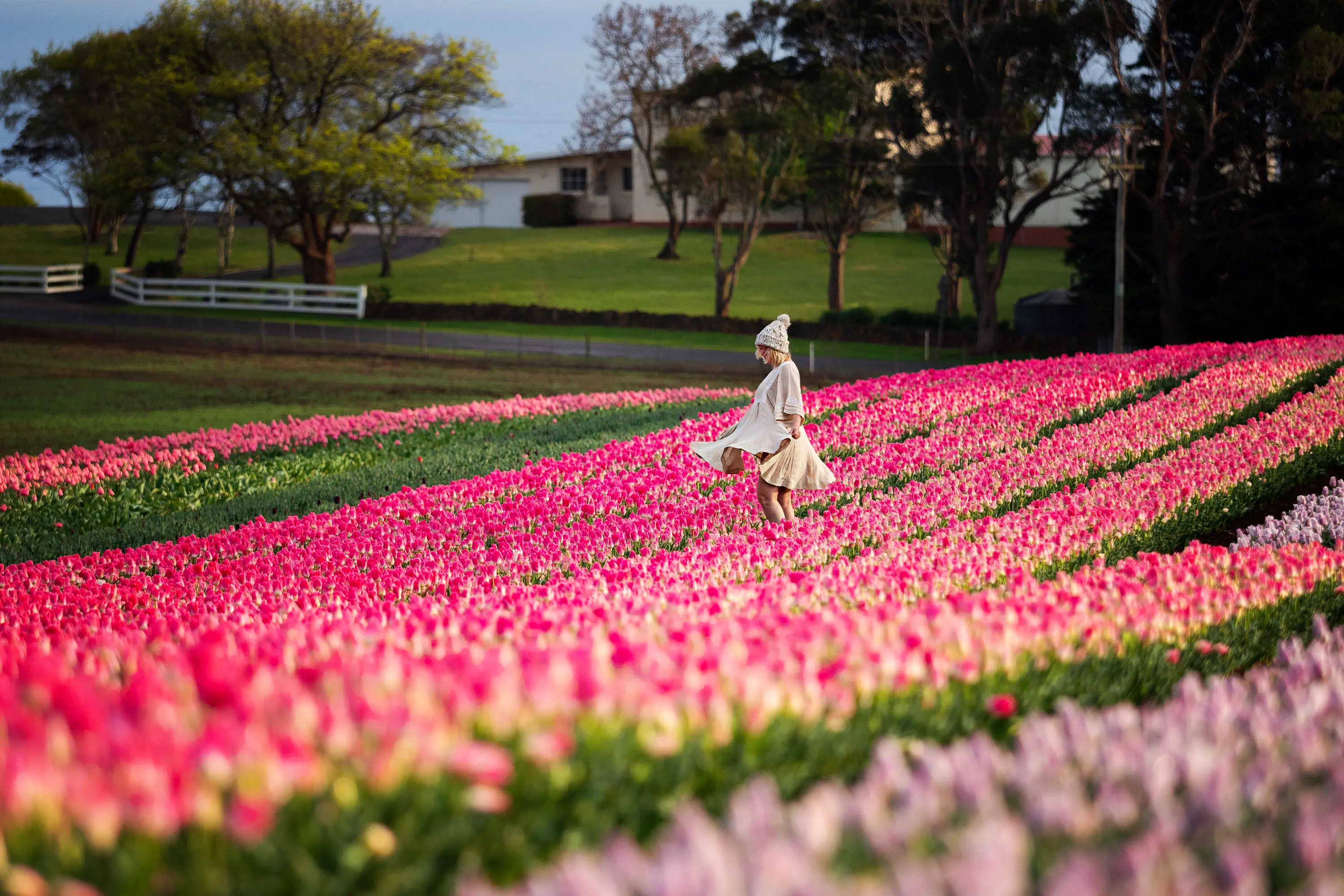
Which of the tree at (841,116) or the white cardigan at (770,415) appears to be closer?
the white cardigan at (770,415)

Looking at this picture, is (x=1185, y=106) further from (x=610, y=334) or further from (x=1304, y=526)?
(x=1304, y=526)

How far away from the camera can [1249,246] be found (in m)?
36.0

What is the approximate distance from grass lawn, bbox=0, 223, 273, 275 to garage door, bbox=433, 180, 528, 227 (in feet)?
46.4

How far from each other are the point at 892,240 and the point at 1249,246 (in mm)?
42402

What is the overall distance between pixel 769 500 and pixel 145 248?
7488 centimetres

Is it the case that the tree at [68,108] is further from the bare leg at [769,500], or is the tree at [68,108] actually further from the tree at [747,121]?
the bare leg at [769,500]

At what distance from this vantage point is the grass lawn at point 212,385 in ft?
65.8

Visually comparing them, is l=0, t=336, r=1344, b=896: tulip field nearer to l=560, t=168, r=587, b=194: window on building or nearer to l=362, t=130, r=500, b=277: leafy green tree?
l=362, t=130, r=500, b=277: leafy green tree

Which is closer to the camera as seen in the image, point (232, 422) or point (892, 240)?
point (232, 422)

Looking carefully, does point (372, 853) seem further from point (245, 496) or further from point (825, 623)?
point (245, 496)

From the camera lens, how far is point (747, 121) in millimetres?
49875

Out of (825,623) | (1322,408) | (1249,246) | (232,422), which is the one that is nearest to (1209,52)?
(1249,246)

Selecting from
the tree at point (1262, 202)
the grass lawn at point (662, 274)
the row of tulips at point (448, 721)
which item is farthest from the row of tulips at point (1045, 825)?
the grass lawn at point (662, 274)

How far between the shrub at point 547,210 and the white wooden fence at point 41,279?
3474 cm
